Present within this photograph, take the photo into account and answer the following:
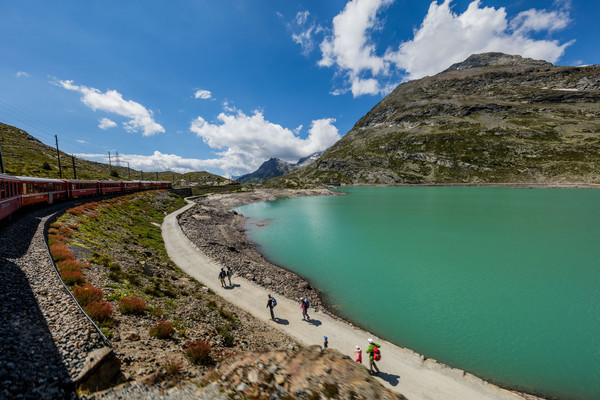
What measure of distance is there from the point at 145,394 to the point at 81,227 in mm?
29127

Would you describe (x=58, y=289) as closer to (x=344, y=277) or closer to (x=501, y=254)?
(x=344, y=277)

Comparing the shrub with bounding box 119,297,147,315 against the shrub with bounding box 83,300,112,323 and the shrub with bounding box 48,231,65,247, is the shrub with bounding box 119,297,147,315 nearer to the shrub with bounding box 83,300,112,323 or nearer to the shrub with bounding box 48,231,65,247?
the shrub with bounding box 83,300,112,323

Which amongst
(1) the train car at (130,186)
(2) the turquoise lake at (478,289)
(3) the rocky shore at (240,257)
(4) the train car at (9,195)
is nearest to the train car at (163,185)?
(1) the train car at (130,186)

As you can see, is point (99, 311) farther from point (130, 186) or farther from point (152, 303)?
point (130, 186)

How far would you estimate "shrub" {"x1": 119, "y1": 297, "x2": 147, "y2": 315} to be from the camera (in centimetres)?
1368

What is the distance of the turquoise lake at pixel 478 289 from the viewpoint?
58.6 ft

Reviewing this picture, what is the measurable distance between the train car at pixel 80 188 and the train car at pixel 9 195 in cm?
2038

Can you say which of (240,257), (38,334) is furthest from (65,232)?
(240,257)

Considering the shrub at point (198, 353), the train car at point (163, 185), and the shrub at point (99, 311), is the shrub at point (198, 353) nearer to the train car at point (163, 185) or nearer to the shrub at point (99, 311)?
the shrub at point (99, 311)

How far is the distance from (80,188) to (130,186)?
94.9 feet

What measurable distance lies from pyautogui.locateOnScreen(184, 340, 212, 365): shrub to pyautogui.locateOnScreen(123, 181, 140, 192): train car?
264 feet

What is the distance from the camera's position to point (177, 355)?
11.4 metres

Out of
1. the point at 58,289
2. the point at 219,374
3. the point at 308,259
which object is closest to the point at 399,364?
the point at 219,374

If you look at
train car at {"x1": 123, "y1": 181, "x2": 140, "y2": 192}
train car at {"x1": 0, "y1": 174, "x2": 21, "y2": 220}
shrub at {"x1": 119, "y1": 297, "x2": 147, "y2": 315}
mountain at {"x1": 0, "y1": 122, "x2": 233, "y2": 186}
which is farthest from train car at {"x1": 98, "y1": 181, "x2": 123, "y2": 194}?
shrub at {"x1": 119, "y1": 297, "x2": 147, "y2": 315}
